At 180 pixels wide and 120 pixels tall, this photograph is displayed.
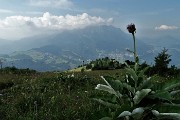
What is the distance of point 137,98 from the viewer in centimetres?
735

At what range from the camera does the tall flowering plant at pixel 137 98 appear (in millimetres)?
7078

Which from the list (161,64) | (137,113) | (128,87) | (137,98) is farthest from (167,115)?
(161,64)

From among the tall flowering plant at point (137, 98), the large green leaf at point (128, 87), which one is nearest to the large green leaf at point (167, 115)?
the tall flowering plant at point (137, 98)

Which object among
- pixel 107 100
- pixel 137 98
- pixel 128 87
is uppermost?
pixel 128 87

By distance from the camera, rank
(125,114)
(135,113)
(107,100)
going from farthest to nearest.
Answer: (107,100) → (135,113) → (125,114)

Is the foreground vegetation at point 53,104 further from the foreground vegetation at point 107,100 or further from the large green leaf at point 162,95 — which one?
the large green leaf at point 162,95

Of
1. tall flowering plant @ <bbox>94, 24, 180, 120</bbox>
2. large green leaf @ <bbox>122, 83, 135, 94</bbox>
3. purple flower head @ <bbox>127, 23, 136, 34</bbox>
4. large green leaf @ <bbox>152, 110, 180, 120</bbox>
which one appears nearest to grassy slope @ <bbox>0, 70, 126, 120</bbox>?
tall flowering plant @ <bbox>94, 24, 180, 120</bbox>

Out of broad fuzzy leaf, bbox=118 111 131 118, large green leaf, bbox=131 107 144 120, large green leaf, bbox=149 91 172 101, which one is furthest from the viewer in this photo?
large green leaf, bbox=149 91 172 101

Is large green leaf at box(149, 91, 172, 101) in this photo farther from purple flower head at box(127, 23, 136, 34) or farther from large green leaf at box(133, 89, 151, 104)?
purple flower head at box(127, 23, 136, 34)

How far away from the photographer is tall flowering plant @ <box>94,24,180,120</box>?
7078 mm

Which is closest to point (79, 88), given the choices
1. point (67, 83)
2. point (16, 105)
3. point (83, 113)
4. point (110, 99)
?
point (67, 83)

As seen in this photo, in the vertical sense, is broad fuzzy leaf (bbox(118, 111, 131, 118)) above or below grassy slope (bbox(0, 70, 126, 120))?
above

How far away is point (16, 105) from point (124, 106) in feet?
30.0

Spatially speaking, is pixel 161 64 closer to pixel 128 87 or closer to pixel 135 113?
pixel 128 87
